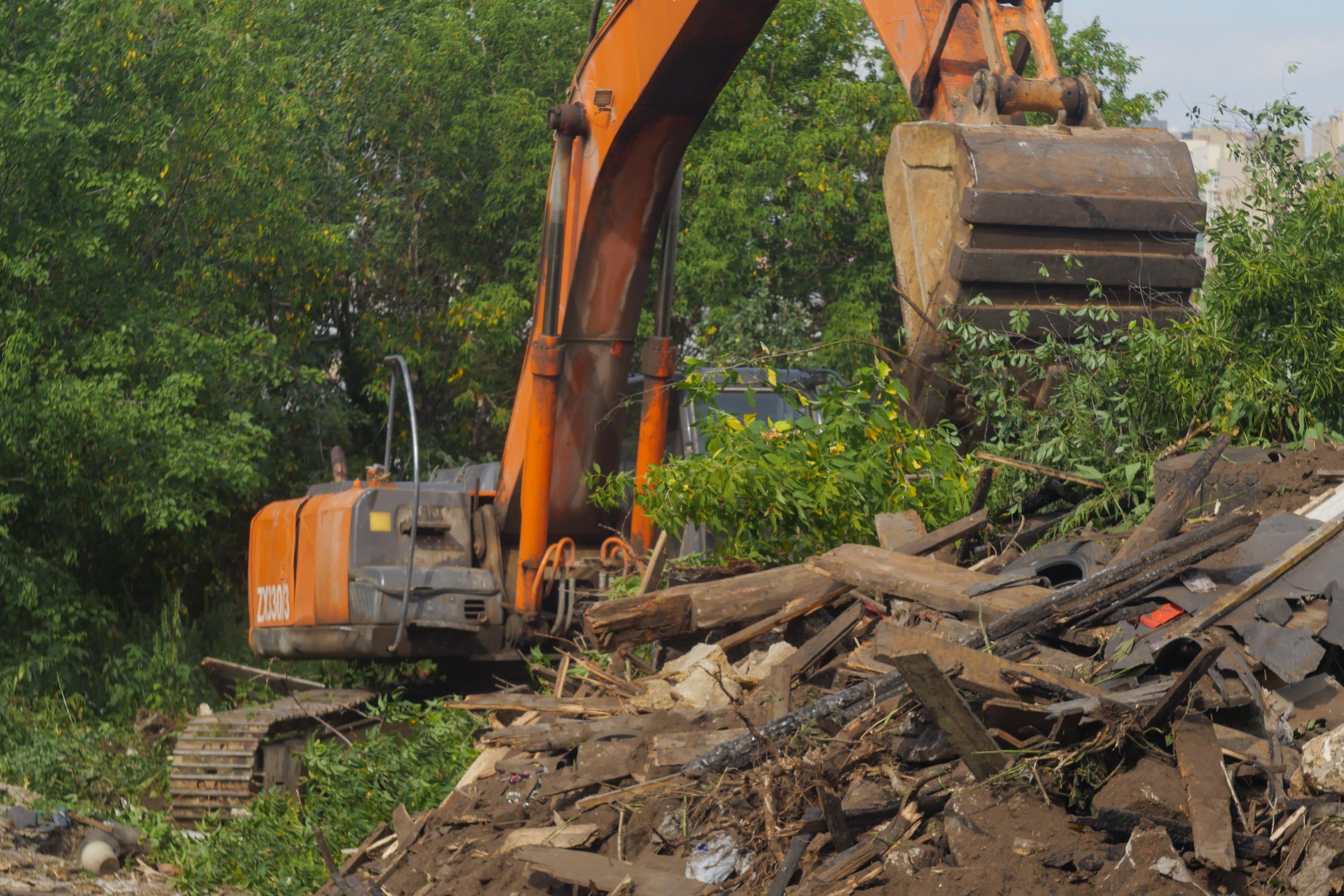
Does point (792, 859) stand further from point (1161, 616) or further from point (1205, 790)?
point (1161, 616)

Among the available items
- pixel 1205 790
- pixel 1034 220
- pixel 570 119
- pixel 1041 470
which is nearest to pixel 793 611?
pixel 1041 470

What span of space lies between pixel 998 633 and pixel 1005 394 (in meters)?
2.25

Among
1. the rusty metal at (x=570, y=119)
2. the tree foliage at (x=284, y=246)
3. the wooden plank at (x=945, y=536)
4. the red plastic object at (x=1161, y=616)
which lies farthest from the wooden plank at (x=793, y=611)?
the tree foliage at (x=284, y=246)

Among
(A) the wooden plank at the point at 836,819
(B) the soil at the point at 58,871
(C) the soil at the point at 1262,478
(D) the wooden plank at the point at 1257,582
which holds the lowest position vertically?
(B) the soil at the point at 58,871

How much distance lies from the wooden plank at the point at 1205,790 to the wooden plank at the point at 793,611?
83.4 inches

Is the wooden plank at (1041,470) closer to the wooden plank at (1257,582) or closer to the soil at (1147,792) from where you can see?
the wooden plank at (1257,582)

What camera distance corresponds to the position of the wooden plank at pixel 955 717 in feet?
12.5

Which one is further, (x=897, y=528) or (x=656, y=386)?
(x=656, y=386)

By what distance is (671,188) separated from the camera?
305 inches

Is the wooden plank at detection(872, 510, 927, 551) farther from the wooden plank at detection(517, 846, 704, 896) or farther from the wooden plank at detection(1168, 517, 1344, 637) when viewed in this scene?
the wooden plank at detection(517, 846, 704, 896)

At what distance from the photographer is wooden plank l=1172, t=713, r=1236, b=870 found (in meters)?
3.33

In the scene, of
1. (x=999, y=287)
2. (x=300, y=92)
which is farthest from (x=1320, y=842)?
(x=300, y=92)

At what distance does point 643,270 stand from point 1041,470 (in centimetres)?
278

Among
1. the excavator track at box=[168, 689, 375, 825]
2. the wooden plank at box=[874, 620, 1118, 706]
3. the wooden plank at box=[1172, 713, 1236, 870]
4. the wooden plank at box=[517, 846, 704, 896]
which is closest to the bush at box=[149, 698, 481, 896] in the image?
the excavator track at box=[168, 689, 375, 825]
